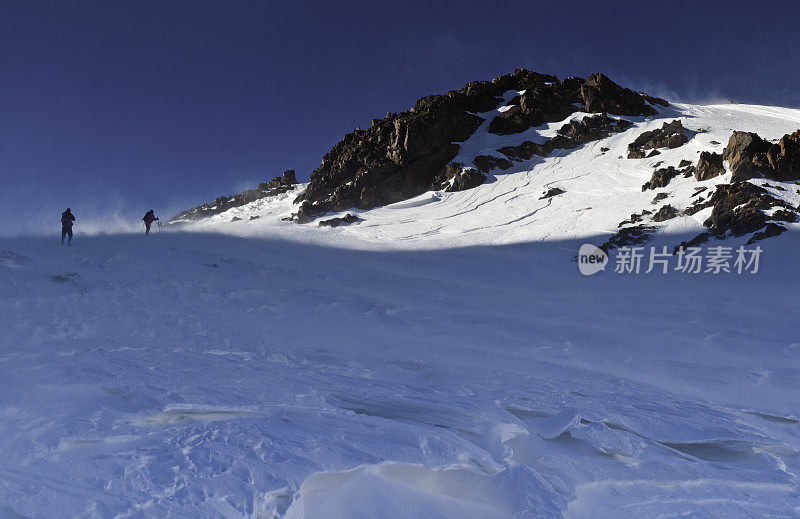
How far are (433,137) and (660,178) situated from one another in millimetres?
29581

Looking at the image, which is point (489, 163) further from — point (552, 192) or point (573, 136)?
point (552, 192)

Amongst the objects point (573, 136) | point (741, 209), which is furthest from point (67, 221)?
point (573, 136)

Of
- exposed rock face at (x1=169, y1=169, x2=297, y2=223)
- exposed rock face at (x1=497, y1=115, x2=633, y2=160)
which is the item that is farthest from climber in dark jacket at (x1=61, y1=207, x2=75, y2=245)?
exposed rock face at (x1=169, y1=169, x2=297, y2=223)

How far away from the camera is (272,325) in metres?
9.45

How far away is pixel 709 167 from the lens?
99.9 ft

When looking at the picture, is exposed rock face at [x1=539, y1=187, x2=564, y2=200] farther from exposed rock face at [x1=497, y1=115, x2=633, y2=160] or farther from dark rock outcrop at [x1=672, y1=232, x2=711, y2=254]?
exposed rock face at [x1=497, y1=115, x2=633, y2=160]

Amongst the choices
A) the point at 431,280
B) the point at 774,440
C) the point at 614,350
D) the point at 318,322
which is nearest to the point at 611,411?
the point at 774,440

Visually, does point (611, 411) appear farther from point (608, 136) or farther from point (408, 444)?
point (608, 136)

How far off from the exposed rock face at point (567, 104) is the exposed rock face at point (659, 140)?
15307 millimetres

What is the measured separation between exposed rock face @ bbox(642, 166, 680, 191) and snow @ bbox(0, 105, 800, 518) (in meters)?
17.9

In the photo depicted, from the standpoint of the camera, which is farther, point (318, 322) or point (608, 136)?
point (608, 136)

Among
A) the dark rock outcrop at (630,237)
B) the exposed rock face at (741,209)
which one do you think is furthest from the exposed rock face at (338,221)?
the exposed rock face at (741,209)

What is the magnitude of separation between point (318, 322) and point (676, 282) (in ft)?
47.1

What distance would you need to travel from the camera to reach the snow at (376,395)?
3.59m
